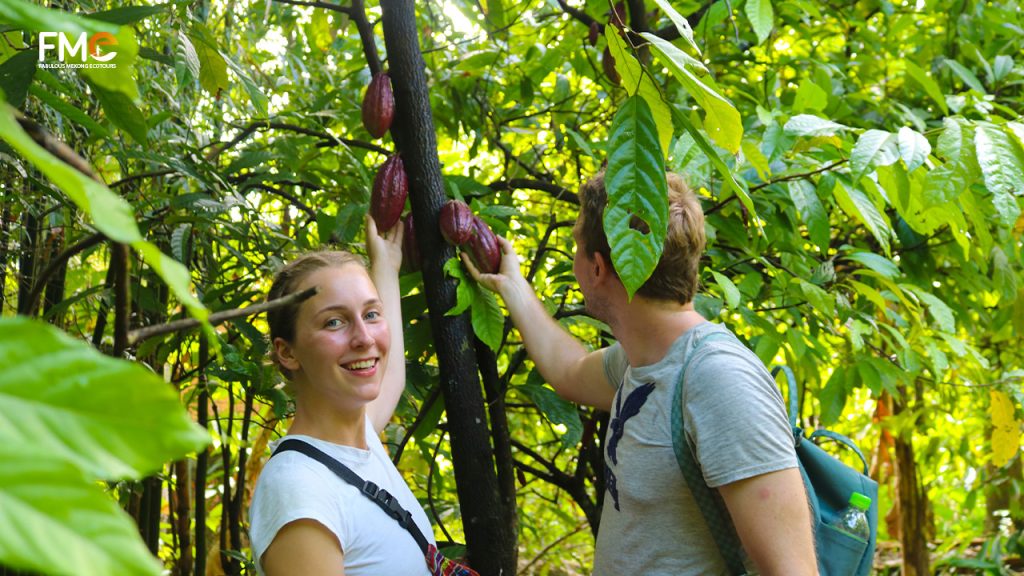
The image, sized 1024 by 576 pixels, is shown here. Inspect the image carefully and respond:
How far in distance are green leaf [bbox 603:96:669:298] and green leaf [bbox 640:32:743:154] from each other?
0.07 meters

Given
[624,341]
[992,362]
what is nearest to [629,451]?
[624,341]

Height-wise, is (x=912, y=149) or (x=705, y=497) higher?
(x=912, y=149)

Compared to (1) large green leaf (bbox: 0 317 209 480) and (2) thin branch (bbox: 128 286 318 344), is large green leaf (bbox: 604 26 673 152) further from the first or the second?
(1) large green leaf (bbox: 0 317 209 480)

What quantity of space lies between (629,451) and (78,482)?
1.27 metres

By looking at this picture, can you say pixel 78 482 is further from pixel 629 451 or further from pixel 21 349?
pixel 629 451

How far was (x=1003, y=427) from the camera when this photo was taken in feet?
8.29

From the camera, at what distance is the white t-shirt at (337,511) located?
1.31 m

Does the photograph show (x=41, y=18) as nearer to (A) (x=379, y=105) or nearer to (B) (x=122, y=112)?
(B) (x=122, y=112)

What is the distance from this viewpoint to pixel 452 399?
1.71 meters

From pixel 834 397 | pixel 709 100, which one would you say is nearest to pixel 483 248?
pixel 709 100

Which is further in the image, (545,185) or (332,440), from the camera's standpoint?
(545,185)

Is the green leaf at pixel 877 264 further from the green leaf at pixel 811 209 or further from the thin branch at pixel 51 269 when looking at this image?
the thin branch at pixel 51 269

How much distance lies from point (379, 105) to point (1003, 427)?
193cm

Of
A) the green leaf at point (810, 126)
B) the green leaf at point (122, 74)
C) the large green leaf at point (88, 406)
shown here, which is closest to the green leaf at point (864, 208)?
the green leaf at point (810, 126)
